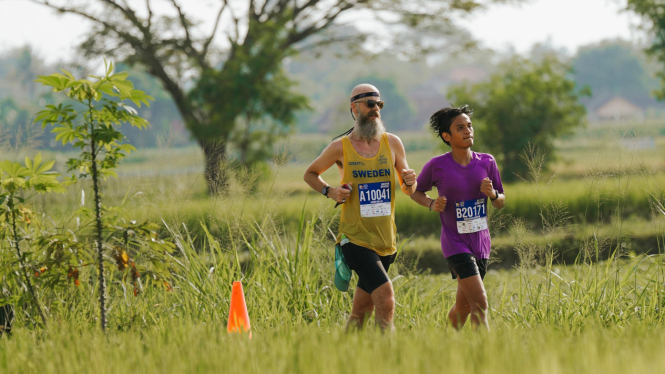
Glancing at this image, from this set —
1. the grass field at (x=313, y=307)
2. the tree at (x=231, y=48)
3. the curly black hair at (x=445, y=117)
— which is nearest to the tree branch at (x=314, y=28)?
the tree at (x=231, y=48)

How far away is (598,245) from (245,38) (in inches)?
651

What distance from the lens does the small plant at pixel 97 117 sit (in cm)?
382

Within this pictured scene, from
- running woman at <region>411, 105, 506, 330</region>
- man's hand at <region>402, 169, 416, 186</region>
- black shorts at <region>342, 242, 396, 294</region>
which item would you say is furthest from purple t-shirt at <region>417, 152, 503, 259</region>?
black shorts at <region>342, 242, 396, 294</region>

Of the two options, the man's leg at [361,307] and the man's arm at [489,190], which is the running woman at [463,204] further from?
the man's leg at [361,307]

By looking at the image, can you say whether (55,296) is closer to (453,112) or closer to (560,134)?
(453,112)

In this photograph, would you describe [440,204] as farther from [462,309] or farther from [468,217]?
[462,309]

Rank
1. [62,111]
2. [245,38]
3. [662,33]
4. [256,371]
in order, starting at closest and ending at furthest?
1. [256,371]
2. [62,111]
3. [662,33]
4. [245,38]

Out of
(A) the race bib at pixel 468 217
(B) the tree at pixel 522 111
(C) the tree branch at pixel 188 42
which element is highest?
(C) the tree branch at pixel 188 42

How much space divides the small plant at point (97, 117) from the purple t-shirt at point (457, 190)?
1.81m

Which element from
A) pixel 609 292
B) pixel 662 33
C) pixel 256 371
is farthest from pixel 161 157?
pixel 662 33

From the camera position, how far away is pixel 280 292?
487cm

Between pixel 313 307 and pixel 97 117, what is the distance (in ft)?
6.45

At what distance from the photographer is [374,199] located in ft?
13.3

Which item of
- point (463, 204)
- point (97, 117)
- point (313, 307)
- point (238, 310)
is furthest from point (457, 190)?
point (97, 117)
